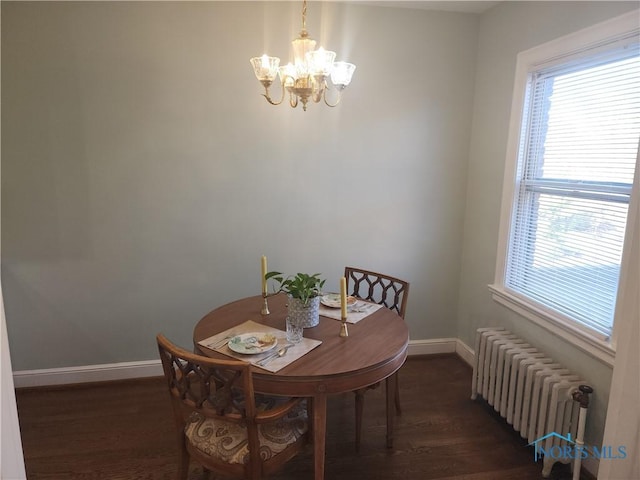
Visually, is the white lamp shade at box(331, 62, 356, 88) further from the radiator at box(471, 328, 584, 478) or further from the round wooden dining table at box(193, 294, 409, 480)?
the radiator at box(471, 328, 584, 478)

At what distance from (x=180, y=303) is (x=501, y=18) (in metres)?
2.91

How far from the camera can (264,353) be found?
179 cm

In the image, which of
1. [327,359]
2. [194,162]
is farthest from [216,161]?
[327,359]

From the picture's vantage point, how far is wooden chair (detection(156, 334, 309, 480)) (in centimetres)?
149

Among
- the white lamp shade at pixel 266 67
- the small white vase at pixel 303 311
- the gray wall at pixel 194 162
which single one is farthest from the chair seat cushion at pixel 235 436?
the white lamp shade at pixel 266 67

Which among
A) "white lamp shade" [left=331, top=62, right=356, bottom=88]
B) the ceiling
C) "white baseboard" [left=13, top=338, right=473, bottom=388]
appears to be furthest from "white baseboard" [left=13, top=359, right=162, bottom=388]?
the ceiling

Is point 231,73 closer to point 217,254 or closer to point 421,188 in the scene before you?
point 217,254

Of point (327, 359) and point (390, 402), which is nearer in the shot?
point (327, 359)

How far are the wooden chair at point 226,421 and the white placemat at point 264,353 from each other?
0.14 m

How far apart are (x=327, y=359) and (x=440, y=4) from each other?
8.10ft

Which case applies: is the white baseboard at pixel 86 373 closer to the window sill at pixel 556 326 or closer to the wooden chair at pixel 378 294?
the wooden chair at pixel 378 294

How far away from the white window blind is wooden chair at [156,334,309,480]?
1.59 m

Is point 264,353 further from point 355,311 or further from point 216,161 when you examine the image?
point 216,161

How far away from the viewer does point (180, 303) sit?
9.72 feet
